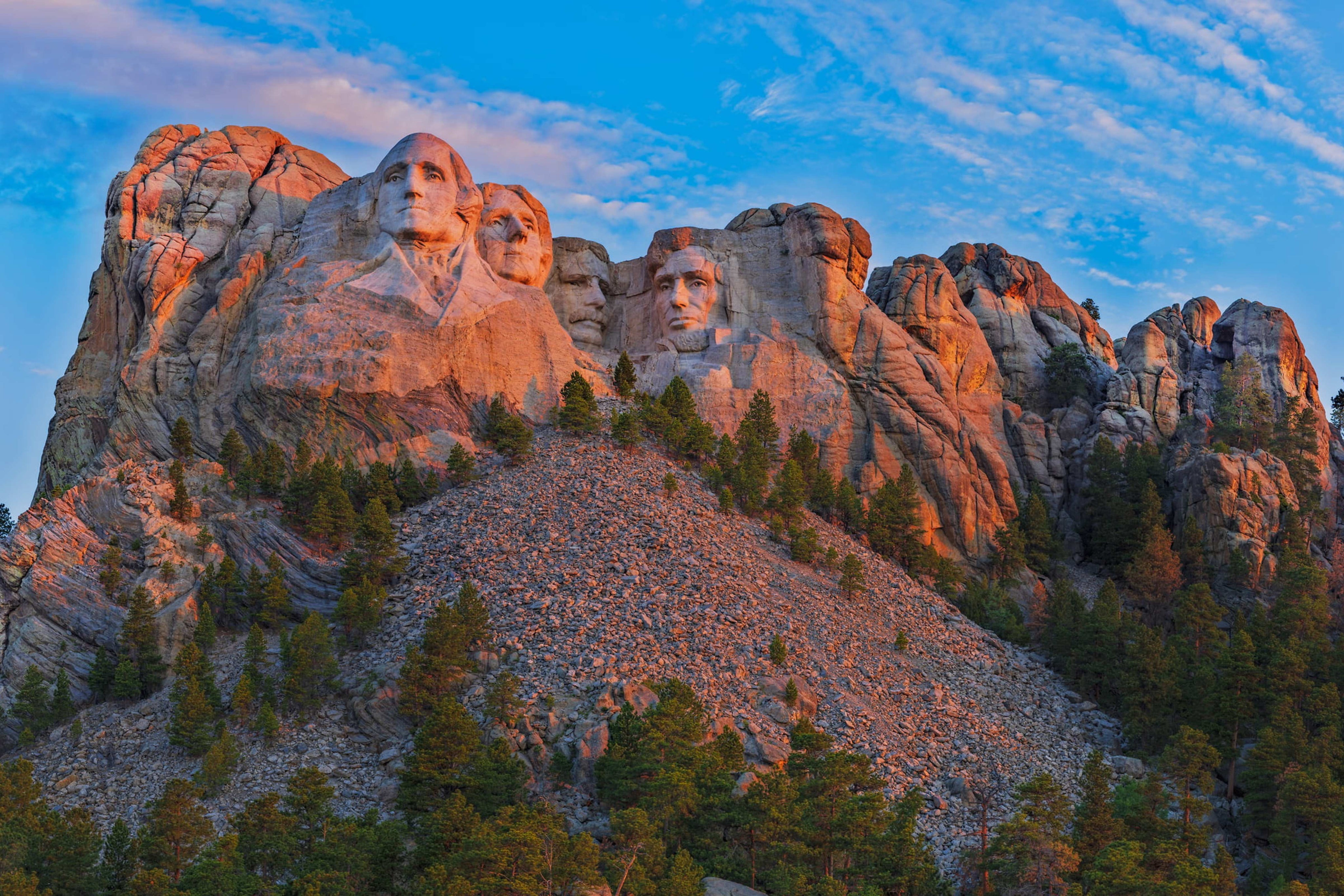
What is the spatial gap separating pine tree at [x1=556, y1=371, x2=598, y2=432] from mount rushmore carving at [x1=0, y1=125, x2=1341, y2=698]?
6.45 ft

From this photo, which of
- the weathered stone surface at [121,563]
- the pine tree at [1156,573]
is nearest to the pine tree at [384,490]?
the weathered stone surface at [121,563]

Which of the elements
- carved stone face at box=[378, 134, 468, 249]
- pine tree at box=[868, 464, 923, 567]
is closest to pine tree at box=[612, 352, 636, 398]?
carved stone face at box=[378, 134, 468, 249]

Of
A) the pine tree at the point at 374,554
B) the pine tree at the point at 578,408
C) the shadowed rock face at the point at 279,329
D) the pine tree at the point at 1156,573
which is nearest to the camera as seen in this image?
the pine tree at the point at 374,554

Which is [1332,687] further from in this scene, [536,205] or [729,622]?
[536,205]

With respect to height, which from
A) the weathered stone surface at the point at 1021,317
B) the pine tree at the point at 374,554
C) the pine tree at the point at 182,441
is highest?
the weathered stone surface at the point at 1021,317

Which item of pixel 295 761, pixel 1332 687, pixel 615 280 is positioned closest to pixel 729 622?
pixel 295 761

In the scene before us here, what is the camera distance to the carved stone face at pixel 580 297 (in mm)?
101500

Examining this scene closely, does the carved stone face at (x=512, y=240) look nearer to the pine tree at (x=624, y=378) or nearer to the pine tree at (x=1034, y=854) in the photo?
the pine tree at (x=624, y=378)

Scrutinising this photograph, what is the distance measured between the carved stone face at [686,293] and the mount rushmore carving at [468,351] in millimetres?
164

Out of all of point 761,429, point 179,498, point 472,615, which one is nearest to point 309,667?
point 472,615

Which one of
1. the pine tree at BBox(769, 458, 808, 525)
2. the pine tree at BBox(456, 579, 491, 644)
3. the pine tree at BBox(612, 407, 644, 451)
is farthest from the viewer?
the pine tree at BBox(612, 407, 644, 451)

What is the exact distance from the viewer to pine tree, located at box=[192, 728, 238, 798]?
183ft

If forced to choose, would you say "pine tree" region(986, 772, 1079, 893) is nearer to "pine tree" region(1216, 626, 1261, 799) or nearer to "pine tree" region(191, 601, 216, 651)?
"pine tree" region(1216, 626, 1261, 799)

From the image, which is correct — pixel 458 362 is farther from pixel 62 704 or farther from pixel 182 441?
pixel 62 704
